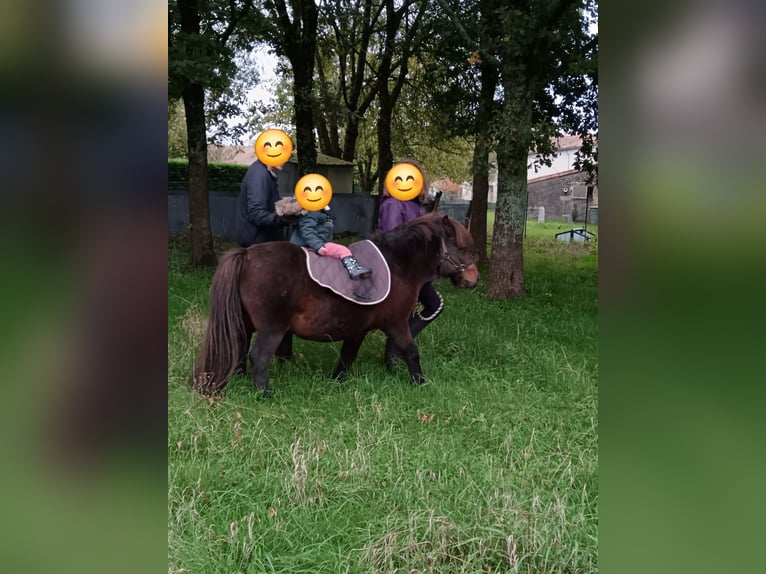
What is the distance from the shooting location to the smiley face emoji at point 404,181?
5336 mm

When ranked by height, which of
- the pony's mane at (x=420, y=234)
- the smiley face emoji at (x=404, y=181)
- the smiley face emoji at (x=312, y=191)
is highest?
the smiley face emoji at (x=404, y=181)

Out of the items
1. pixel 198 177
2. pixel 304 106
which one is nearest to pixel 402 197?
pixel 198 177

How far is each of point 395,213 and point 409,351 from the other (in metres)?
1.28

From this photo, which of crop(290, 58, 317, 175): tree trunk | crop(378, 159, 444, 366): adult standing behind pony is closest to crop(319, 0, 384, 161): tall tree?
crop(290, 58, 317, 175): tree trunk

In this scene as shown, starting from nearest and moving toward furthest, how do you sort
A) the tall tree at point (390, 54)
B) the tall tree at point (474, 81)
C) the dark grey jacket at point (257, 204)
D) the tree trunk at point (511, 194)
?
the dark grey jacket at point (257, 204), the tree trunk at point (511, 194), the tall tree at point (474, 81), the tall tree at point (390, 54)

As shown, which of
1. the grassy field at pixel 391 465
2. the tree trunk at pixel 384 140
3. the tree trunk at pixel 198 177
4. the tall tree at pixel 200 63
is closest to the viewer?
the grassy field at pixel 391 465

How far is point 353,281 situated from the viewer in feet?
15.3

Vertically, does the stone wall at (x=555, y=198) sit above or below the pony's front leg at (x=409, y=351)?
above

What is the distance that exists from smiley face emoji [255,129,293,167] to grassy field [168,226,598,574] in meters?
1.84

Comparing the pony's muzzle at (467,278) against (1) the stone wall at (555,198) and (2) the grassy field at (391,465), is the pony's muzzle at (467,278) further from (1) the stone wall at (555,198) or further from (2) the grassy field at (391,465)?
(1) the stone wall at (555,198)

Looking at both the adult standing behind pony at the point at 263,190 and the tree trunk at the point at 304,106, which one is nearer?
the adult standing behind pony at the point at 263,190

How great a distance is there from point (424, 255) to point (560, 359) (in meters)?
1.89

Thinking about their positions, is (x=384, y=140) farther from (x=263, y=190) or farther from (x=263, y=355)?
(x=263, y=355)
